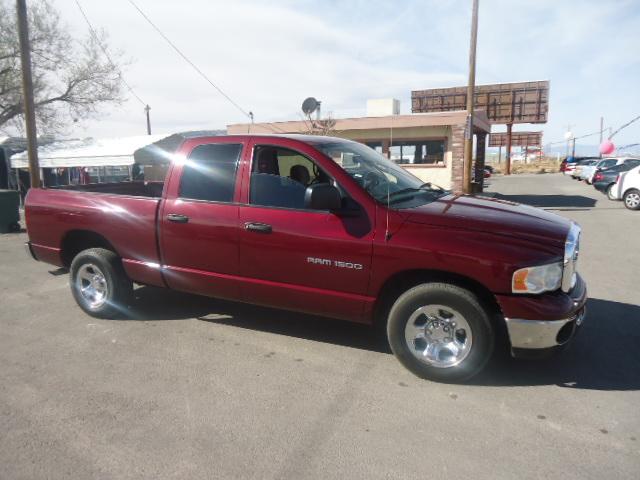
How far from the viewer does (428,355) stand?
354cm

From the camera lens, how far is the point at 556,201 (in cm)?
1820

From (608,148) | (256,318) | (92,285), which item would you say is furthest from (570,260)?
(608,148)

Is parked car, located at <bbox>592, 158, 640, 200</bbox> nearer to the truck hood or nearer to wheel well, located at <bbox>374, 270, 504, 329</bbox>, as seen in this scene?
the truck hood

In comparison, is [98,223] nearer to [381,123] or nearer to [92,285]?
[92,285]

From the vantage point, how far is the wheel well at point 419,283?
3.37m

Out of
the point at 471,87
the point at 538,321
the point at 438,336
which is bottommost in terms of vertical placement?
the point at 438,336

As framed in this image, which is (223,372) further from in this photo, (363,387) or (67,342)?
(67,342)

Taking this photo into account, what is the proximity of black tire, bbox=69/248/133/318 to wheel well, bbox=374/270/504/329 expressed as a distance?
9.02ft

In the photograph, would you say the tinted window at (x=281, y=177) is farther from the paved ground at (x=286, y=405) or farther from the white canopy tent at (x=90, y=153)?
the white canopy tent at (x=90, y=153)

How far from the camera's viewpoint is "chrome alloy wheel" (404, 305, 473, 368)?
134 inches

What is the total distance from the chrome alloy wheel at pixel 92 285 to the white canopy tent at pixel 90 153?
13960 millimetres

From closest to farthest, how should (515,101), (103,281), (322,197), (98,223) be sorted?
1. (322,197)
2. (98,223)
3. (103,281)
4. (515,101)

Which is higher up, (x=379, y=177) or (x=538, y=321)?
(x=379, y=177)

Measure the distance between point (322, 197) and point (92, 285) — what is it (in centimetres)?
305
